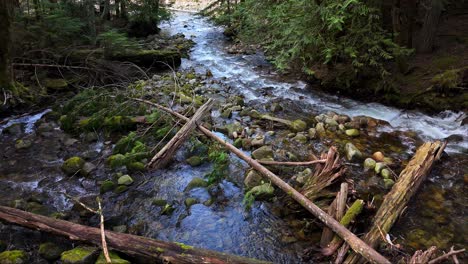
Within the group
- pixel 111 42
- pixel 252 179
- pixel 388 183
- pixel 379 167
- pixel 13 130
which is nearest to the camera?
pixel 388 183

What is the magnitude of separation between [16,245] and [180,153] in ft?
9.47

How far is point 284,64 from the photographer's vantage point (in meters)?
8.71

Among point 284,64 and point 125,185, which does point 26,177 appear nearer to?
point 125,185

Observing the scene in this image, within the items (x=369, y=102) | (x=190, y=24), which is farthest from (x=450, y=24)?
(x=190, y=24)

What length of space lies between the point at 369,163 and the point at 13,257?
500 centimetres

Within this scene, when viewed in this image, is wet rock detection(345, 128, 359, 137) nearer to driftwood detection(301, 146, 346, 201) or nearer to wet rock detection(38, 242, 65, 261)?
driftwood detection(301, 146, 346, 201)

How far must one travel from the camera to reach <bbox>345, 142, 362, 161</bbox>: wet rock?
18.5 feet

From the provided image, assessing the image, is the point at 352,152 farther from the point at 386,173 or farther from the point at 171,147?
the point at 171,147

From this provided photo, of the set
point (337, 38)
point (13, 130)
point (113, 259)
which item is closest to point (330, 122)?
point (337, 38)

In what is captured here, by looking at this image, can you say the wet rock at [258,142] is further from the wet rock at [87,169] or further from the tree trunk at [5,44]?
the tree trunk at [5,44]

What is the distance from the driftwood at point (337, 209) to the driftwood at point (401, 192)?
1.13 feet

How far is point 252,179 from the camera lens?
4953 millimetres

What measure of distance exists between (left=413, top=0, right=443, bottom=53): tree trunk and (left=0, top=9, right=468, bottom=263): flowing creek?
177 cm

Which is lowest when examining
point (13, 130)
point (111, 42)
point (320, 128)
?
point (13, 130)
